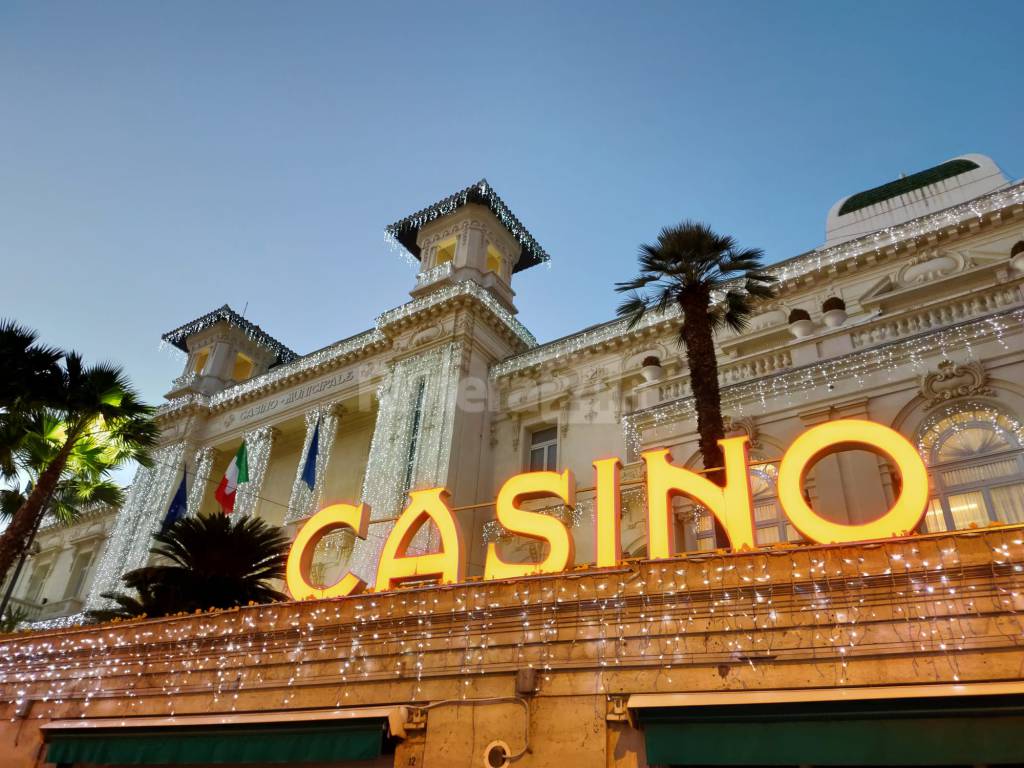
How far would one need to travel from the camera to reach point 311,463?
26.3 metres

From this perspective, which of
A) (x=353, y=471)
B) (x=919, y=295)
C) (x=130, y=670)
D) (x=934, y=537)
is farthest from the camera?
(x=353, y=471)

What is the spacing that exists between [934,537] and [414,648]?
21.4ft

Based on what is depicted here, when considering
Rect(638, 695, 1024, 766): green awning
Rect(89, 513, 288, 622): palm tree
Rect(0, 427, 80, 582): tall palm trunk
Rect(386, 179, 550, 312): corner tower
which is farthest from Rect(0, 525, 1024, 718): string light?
Rect(386, 179, 550, 312): corner tower

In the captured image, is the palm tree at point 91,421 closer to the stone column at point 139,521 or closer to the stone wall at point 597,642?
the stone wall at point 597,642

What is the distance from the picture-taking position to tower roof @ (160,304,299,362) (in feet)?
126

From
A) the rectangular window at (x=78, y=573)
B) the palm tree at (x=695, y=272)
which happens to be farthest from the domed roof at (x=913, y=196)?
the rectangular window at (x=78, y=573)

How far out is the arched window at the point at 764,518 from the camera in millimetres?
14562

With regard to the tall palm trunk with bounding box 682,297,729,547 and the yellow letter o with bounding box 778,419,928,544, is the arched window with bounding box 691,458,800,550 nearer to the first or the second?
the tall palm trunk with bounding box 682,297,729,547

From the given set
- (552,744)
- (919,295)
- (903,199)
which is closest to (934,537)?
(552,744)

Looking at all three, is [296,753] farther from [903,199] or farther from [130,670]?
[903,199]

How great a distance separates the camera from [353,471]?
3075cm

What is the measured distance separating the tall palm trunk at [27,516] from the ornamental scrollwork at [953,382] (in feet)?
62.9

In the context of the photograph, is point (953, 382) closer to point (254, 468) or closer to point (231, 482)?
point (231, 482)

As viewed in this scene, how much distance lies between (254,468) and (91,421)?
11678 mm
